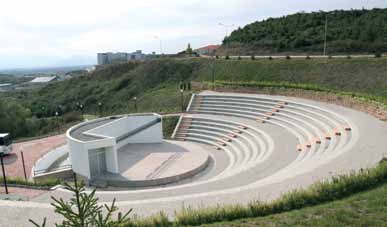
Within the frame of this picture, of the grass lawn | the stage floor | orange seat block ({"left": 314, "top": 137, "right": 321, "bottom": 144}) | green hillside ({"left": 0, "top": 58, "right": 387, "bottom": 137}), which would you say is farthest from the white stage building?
the grass lawn

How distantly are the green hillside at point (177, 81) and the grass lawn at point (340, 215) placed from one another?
15528mm

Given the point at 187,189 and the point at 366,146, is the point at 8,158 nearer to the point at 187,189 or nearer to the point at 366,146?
the point at 187,189

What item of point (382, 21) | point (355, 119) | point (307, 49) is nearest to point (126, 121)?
point (355, 119)

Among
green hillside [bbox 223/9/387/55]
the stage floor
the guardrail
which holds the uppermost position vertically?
green hillside [bbox 223/9/387/55]

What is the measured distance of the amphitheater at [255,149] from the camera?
8.67 metres

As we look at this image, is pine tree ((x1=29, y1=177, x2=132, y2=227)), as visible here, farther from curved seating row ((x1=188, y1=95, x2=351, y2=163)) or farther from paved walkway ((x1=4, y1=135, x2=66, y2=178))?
paved walkway ((x1=4, y1=135, x2=66, y2=178))

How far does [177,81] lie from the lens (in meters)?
36.8

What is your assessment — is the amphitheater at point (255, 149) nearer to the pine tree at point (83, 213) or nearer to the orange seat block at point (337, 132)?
the orange seat block at point (337, 132)

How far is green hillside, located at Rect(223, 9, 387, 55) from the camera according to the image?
37.8 meters

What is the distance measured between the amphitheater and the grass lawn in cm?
145

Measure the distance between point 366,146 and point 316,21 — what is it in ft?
156

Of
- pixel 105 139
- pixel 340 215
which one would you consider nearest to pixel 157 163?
pixel 105 139

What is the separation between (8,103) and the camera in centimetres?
3016

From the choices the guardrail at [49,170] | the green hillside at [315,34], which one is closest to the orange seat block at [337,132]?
the guardrail at [49,170]
